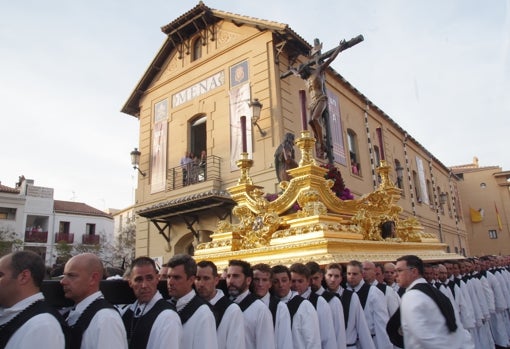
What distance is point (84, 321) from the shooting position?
2.20m

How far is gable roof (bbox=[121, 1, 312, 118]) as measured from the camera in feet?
40.0

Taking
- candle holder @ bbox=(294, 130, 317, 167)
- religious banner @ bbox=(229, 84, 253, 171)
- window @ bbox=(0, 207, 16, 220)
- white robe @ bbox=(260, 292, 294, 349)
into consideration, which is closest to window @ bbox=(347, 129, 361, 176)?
religious banner @ bbox=(229, 84, 253, 171)

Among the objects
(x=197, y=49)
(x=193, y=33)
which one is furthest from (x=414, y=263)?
(x=193, y=33)

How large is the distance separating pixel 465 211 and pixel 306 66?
31.4 meters

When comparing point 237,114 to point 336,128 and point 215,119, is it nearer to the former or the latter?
point 215,119

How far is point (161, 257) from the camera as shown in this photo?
1362 centimetres

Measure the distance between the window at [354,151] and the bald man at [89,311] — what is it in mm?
13667

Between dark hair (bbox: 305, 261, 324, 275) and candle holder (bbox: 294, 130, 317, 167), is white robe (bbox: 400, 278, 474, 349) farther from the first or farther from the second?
candle holder (bbox: 294, 130, 317, 167)

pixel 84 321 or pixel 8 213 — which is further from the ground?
pixel 8 213

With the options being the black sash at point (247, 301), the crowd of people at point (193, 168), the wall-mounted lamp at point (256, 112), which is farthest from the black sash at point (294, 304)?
the crowd of people at point (193, 168)

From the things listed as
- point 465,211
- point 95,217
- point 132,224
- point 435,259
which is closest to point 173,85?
point 435,259

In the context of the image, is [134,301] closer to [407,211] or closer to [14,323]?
[14,323]

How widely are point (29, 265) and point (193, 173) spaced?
11.2 m

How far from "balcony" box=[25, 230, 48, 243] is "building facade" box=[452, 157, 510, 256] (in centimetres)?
3242
